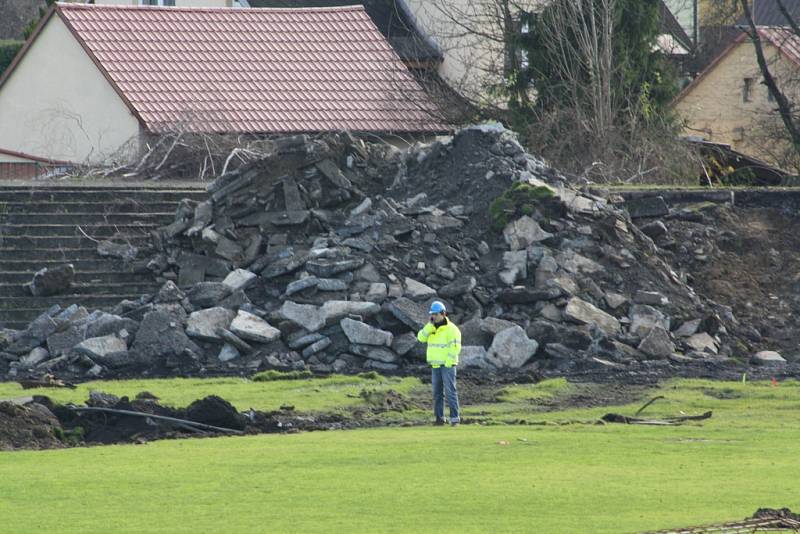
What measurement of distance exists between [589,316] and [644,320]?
960 millimetres

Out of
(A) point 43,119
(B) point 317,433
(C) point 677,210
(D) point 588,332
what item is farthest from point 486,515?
(A) point 43,119

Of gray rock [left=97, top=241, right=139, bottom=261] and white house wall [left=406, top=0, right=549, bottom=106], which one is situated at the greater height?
white house wall [left=406, top=0, right=549, bottom=106]

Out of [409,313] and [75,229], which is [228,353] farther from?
[75,229]

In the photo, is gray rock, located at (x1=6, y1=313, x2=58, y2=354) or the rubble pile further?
gray rock, located at (x1=6, y1=313, x2=58, y2=354)

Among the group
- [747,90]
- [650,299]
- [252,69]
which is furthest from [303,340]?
[747,90]

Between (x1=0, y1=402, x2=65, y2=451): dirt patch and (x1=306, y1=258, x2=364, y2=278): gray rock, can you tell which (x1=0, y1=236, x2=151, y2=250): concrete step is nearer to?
(x1=306, y1=258, x2=364, y2=278): gray rock

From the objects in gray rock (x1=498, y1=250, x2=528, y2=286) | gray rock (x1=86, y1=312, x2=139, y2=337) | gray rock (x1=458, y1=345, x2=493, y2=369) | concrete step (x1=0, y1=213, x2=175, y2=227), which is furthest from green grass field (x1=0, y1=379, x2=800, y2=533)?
concrete step (x1=0, y1=213, x2=175, y2=227)

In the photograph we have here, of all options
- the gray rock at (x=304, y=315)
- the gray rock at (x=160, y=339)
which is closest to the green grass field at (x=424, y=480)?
the gray rock at (x=304, y=315)

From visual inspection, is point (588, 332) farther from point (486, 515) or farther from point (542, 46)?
point (542, 46)

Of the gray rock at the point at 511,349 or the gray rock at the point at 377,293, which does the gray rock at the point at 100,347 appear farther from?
the gray rock at the point at 511,349

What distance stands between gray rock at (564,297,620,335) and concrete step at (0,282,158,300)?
7688 millimetres

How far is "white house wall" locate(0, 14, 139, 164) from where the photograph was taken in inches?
1543

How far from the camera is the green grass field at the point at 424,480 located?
41.3ft

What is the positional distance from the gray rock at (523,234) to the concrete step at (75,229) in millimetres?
7140
